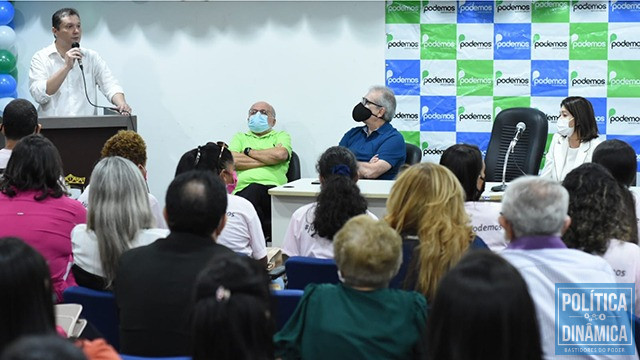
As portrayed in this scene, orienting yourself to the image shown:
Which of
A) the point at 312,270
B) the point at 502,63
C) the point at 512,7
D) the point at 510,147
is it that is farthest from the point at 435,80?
the point at 312,270

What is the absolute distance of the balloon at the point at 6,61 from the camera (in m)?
6.91

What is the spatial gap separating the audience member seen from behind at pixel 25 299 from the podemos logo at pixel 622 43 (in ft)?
18.4

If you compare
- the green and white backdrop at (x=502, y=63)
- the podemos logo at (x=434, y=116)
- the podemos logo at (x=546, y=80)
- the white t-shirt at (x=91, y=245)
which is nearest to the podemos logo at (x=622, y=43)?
the green and white backdrop at (x=502, y=63)

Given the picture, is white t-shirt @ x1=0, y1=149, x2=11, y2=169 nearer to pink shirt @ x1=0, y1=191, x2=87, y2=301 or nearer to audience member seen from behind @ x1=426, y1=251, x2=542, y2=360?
pink shirt @ x1=0, y1=191, x2=87, y2=301

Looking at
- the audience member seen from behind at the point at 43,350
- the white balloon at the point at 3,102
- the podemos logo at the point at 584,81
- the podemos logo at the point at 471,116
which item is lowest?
the audience member seen from behind at the point at 43,350

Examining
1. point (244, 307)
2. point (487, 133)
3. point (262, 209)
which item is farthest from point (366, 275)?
point (487, 133)

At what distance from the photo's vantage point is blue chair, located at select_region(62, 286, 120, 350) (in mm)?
2881

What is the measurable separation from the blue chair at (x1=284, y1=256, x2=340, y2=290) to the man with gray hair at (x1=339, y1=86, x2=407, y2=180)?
294cm

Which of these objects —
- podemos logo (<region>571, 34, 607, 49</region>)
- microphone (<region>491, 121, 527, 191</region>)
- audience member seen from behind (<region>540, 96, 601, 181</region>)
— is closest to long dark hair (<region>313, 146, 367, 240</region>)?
microphone (<region>491, 121, 527, 191</region>)

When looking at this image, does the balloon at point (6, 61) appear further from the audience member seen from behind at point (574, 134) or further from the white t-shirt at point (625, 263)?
the white t-shirt at point (625, 263)

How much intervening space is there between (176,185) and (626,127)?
15.9 ft

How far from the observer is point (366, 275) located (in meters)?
2.28

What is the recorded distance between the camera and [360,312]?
7.34 feet

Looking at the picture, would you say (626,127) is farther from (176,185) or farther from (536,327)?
(536,327)
